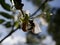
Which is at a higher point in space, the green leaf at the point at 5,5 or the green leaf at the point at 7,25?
the green leaf at the point at 5,5

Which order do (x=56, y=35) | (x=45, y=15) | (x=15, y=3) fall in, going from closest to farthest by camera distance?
(x=15, y=3) < (x=45, y=15) < (x=56, y=35)

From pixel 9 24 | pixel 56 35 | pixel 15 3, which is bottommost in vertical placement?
pixel 56 35

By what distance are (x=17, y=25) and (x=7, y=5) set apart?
9cm

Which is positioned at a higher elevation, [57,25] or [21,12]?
[21,12]

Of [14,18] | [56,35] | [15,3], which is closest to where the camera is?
[15,3]

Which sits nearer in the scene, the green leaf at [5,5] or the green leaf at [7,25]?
the green leaf at [5,5]

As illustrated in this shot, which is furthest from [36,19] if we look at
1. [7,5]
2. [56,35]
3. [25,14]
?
[56,35]

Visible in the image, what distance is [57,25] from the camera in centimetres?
1140

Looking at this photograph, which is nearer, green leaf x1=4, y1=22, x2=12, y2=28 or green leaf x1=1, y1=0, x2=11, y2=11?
green leaf x1=1, y1=0, x2=11, y2=11

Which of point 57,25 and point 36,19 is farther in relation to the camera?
point 57,25

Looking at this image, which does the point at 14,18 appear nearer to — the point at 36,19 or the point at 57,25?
the point at 36,19

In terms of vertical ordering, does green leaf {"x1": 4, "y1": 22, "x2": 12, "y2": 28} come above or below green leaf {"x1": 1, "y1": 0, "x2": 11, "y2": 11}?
below

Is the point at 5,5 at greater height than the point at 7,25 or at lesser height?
greater

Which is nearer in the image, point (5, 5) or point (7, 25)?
point (5, 5)
